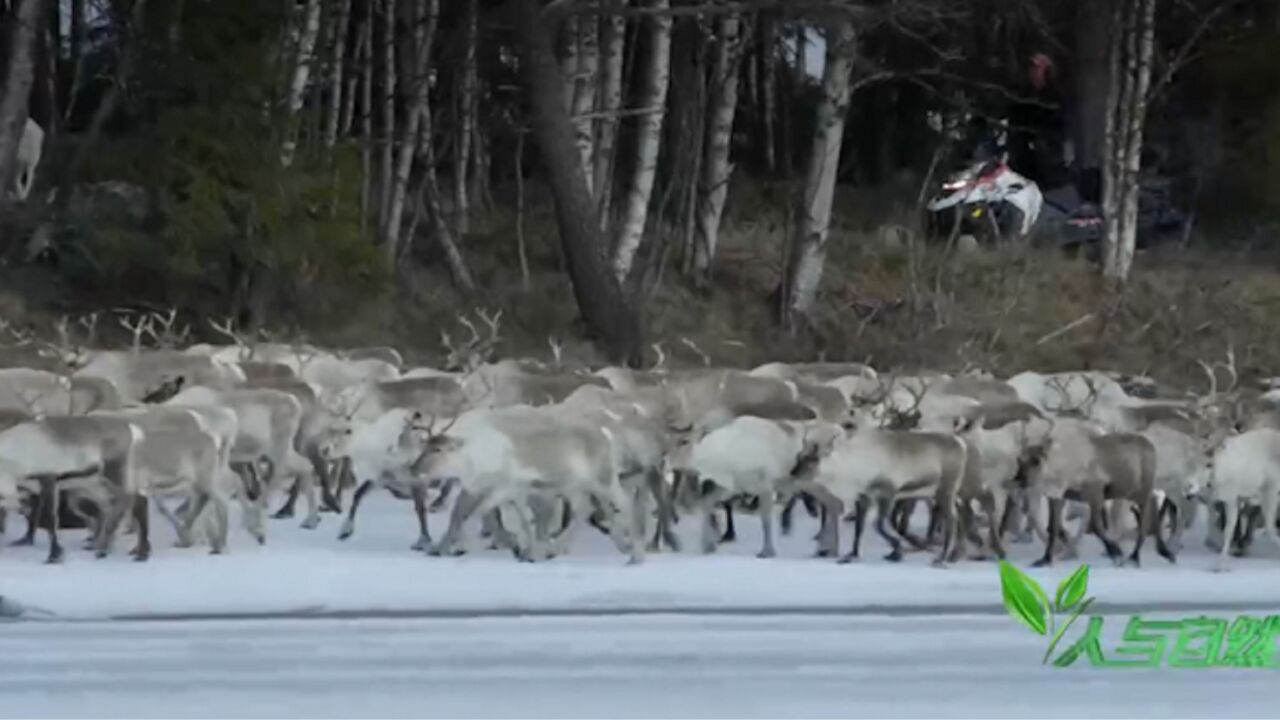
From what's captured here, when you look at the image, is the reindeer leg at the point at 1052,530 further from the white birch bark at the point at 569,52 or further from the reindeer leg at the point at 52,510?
the white birch bark at the point at 569,52

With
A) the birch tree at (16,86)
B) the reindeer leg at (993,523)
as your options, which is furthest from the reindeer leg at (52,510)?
the birch tree at (16,86)

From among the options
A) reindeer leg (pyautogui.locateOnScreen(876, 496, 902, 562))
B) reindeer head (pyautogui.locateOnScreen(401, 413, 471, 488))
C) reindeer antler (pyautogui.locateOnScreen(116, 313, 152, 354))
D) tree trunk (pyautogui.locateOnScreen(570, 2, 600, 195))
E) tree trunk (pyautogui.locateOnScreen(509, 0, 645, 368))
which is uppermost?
tree trunk (pyautogui.locateOnScreen(570, 2, 600, 195))

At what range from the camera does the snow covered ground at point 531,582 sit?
30.7 feet

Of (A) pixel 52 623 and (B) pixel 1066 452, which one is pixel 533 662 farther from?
(B) pixel 1066 452

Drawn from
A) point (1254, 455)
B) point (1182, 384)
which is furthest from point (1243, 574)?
point (1182, 384)

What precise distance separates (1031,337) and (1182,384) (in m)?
3.00

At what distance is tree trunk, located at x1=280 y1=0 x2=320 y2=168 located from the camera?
1841cm

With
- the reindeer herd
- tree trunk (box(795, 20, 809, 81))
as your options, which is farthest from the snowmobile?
the reindeer herd

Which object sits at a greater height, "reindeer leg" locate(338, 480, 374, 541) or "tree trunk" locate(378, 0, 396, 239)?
"tree trunk" locate(378, 0, 396, 239)

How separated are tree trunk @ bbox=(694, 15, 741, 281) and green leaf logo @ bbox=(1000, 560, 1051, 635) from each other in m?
11.1

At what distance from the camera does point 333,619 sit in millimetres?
9086

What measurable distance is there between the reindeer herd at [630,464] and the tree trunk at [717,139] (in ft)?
25.9

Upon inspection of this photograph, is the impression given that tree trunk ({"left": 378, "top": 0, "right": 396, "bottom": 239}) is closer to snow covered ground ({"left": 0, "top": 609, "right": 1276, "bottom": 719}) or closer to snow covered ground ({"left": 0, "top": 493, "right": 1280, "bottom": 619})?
snow covered ground ({"left": 0, "top": 493, "right": 1280, "bottom": 619})

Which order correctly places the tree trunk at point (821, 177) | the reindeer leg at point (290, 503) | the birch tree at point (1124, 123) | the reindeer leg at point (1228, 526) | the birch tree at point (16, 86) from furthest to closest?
the birch tree at point (1124, 123), the tree trunk at point (821, 177), the birch tree at point (16, 86), the reindeer leg at point (290, 503), the reindeer leg at point (1228, 526)
